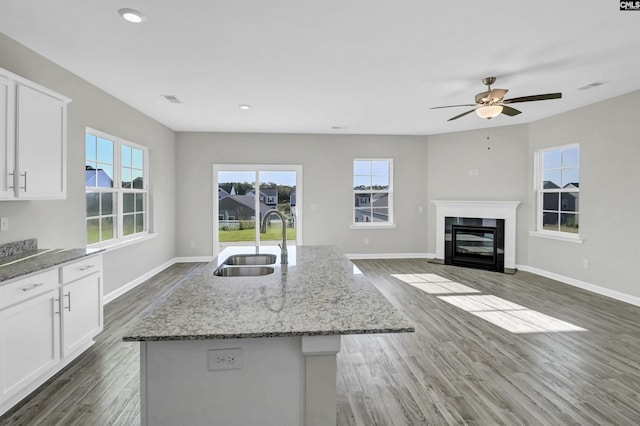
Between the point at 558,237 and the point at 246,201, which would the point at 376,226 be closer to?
the point at 246,201

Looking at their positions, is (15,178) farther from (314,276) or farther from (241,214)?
(241,214)

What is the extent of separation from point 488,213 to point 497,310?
2790 millimetres

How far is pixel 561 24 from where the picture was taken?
256 centimetres

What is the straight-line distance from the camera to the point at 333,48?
298cm

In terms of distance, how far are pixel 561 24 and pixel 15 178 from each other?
4.25m

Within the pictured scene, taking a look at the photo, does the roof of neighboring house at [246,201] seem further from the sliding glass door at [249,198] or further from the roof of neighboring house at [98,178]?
the roof of neighboring house at [98,178]

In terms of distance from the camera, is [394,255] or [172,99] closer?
[172,99]

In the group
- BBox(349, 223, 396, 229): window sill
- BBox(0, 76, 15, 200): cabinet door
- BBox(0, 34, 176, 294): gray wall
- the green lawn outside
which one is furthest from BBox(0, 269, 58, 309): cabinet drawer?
BBox(349, 223, 396, 229): window sill

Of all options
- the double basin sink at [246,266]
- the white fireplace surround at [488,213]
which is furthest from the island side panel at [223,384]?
the white fireplace surround at [488,213]

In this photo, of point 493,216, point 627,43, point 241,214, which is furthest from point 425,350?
point 241,214

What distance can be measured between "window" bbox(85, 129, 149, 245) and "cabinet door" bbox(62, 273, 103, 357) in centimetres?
145

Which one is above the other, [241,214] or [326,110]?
[326,110]

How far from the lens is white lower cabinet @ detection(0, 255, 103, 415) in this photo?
1.98m

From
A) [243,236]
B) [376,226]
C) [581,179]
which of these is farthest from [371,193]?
[581,179]
